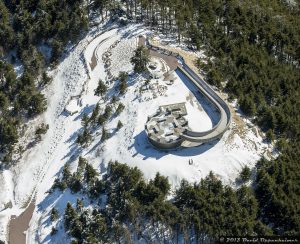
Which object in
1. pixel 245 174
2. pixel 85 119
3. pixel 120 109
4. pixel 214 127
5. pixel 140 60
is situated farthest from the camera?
pixel 140 60

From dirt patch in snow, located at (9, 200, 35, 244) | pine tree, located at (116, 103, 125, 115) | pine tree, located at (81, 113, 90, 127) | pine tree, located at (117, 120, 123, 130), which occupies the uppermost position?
pine tree, located at (116, 103, 125, 115)

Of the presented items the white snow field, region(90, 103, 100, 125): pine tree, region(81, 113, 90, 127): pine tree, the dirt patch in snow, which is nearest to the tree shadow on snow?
the white snow field

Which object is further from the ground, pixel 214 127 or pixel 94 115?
pixel 214 127

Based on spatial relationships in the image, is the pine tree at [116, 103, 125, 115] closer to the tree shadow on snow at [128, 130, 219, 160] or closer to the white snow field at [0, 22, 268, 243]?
the white snow field at [0, 22, 268, 243]

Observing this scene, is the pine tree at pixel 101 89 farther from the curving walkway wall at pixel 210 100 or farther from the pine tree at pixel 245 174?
the pine tree at pixel 245 174

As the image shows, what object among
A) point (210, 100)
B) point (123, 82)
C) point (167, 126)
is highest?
point (123, 82)

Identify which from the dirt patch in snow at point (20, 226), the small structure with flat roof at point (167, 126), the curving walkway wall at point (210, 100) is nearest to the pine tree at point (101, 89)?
the small structure with flat roof at point (167, 126)

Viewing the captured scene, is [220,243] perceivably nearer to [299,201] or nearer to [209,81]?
[299,201]

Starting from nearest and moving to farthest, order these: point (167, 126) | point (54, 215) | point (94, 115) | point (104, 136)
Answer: point (54, 215)
point (167, 126)
point (104, 136)
point (94, 115)

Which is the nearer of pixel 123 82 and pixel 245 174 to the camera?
pixel 245 174

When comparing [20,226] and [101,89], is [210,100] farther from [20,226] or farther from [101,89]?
[20,226]

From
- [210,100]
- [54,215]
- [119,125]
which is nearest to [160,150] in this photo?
[119,125]
